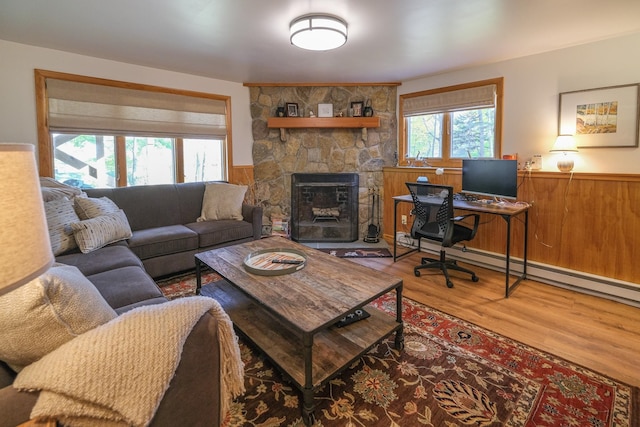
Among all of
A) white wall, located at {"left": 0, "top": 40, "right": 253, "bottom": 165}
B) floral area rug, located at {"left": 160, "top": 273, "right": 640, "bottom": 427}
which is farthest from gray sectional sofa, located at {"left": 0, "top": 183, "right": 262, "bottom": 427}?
white wall, located at {"left": 0, "top": 40, "right": 253, "bottom": 165}

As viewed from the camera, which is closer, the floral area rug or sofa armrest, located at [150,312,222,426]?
sofa armrest, located at [150,312,222,426]

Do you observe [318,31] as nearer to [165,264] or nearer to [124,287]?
[124,287]

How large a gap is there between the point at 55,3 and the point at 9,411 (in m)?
2.57

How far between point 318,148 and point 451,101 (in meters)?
1.84

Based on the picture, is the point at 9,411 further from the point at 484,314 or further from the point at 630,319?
the point at 630,319

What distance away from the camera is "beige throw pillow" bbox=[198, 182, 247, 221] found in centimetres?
367

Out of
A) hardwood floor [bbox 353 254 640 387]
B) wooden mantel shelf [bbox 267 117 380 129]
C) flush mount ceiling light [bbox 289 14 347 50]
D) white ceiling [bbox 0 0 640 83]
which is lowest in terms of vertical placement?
hardwood floor [bbox 353 254 640 387]

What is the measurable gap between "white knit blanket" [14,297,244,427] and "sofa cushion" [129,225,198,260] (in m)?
2.13

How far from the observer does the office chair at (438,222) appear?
2.97m

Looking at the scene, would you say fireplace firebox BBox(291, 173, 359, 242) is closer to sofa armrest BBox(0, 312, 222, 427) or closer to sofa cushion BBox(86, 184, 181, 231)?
sofa cushion BBox(86, 184, 181, 231)

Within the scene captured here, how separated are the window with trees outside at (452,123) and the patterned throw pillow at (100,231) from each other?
3497 millimetres

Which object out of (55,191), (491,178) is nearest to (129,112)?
(55,191)

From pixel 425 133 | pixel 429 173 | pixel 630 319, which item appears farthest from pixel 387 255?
pixel 630 319

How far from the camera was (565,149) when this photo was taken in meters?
2.88
